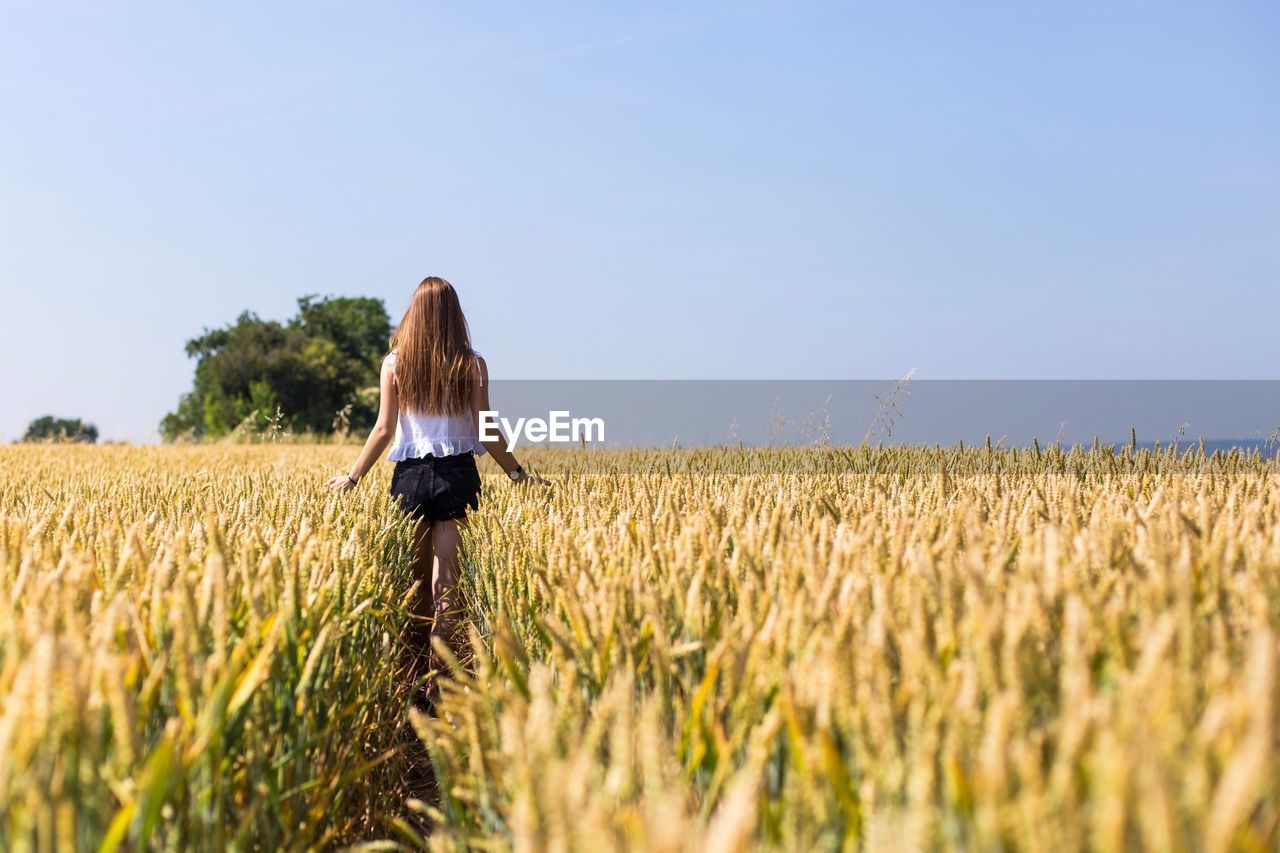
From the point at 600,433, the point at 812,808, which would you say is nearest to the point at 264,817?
the point at 812,808

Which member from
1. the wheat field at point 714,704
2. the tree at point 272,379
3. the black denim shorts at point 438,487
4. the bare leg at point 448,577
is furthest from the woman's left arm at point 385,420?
the tree at point 272,379

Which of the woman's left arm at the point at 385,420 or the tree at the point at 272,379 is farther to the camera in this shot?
the tree at the point at 272,379

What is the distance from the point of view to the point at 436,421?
17.5 ft

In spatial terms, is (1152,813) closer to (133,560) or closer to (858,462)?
(133,560)

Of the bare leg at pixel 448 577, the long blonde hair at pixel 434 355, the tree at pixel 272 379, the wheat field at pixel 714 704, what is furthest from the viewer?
the tree at pixel 272 379

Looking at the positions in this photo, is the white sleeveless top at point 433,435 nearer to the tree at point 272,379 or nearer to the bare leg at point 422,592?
the bare leg at point 422,592

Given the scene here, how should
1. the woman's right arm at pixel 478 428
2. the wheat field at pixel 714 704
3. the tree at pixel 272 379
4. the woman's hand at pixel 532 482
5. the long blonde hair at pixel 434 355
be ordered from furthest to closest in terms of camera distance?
1. the tree at pixel 272 379
2. the woman's hand at pixel 532 482
3. the woman's right arm at pixel 478 428
4. the long blonde hair at pixel 434 355
5. the wheat field at pixel 714 704

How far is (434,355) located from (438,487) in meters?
0.72

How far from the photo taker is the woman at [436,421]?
527cm

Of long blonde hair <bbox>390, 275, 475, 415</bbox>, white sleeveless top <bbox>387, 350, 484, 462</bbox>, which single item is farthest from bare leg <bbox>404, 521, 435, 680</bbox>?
long blonde hair <bbox>390, 275, 475, 415</bbox>

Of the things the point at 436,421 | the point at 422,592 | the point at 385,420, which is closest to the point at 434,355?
the point at 436,421

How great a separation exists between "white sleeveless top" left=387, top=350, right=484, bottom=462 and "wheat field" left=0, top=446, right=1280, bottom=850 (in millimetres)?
2274

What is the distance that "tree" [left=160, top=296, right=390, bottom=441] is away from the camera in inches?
1649

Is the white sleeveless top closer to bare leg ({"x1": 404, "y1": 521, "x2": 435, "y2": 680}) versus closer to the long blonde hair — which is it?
the long blonde hair
